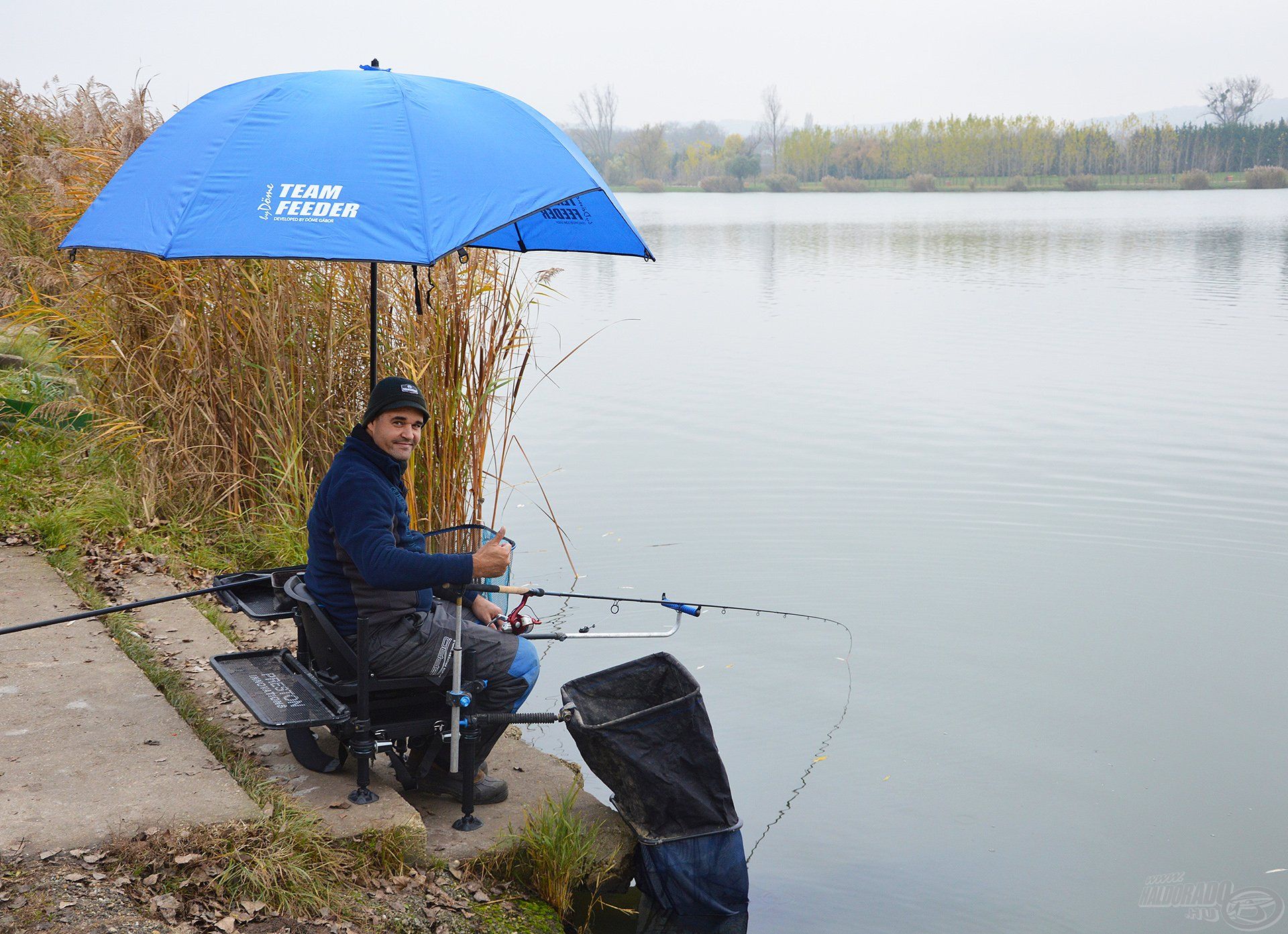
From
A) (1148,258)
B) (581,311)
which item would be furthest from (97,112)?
(1148,258)

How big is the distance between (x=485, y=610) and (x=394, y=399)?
77cm

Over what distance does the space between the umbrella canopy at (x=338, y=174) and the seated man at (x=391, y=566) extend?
0.52m

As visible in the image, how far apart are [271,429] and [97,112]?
2688 millimetres

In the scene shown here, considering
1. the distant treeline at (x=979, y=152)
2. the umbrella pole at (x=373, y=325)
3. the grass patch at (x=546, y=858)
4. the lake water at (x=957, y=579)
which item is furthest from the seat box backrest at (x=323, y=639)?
the distant treeline at (x=979, y=152)

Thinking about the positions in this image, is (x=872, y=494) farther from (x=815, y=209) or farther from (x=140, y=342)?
(x=815, y=209)

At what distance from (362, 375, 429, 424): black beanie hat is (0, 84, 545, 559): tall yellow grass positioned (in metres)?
2.04

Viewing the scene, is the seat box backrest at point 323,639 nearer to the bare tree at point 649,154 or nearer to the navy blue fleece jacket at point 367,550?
the navy blue fleece jacket at point 367,550

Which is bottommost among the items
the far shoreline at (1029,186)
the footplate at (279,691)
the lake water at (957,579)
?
the lake water at (957,579)

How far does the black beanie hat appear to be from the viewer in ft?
10.7

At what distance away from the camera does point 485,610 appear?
3.64m

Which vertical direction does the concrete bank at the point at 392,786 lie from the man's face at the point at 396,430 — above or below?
below

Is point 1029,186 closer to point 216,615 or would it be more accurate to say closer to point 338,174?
point 216,615

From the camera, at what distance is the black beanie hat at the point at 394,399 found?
10.7 feet

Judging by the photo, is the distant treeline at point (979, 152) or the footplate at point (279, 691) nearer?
the footplate at point (279, 691)
